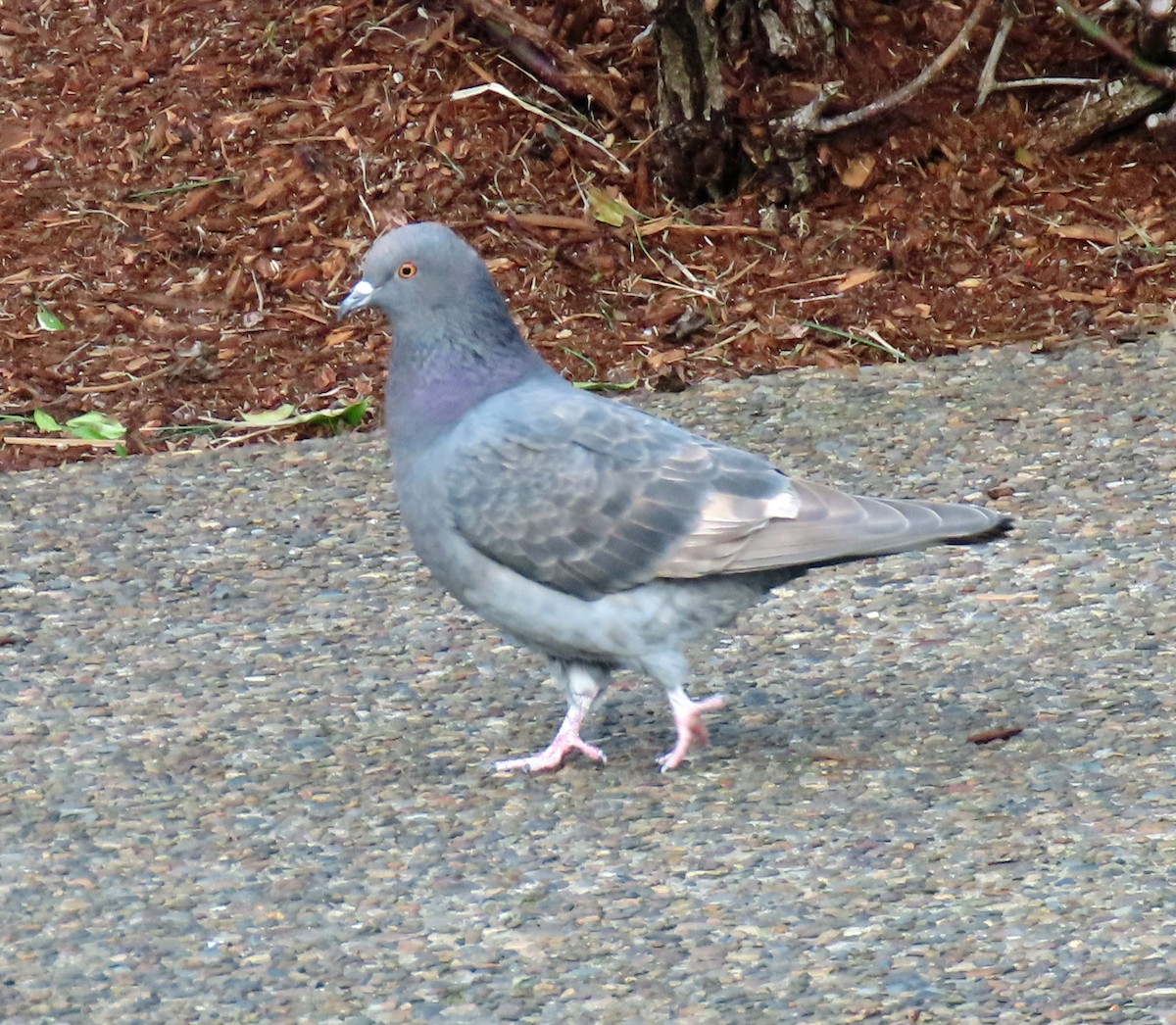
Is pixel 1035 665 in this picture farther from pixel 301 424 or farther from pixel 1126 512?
pixel 301 424

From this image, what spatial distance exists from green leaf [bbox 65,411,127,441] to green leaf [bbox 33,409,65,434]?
0.11ft

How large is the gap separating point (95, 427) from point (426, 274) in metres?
2.78

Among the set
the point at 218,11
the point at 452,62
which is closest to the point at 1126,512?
the point at 452,62

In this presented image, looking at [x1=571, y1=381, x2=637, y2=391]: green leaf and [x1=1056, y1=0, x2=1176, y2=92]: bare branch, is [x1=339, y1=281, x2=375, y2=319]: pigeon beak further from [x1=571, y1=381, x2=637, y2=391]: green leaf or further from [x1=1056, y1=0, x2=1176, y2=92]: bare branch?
[x1=1056, y1=0, x2=1176, y2=92]: bare branch

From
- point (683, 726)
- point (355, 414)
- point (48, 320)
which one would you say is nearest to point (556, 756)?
point (683, 726)

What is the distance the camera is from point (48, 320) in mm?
7672

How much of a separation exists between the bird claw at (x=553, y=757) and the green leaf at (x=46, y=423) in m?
→ 3.13

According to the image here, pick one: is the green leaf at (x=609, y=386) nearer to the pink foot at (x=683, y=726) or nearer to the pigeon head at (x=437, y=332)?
the pigeon head at (x=437, y=332)

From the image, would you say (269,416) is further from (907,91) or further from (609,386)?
(907,91)

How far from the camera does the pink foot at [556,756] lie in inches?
177

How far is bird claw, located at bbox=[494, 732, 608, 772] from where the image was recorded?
14.7ft

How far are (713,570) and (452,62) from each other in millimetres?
4888

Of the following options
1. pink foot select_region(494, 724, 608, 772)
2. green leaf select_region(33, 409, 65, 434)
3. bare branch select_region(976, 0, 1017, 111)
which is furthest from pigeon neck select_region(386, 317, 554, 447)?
bare branch select_region(976, 0, 1017, 111)

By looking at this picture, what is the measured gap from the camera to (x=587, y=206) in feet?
26.7
